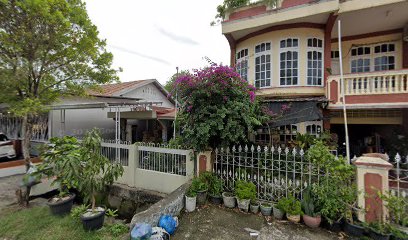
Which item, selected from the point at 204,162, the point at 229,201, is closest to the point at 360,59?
the point at 204,162

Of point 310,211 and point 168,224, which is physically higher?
point 310,211

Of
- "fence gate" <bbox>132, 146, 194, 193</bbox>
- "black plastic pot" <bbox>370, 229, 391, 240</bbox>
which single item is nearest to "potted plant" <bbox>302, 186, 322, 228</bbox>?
"black plastic pot" <bbox>370, 229, 391, 240</bbox>

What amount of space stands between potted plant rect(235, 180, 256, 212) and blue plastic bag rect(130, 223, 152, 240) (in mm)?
2336

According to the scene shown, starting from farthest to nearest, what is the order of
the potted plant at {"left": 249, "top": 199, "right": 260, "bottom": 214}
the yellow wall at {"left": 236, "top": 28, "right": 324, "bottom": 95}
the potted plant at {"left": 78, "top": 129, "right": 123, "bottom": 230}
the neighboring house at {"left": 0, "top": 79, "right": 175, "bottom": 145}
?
1. the neighboring house at {"left": 0, "top": 79, "right": 175, "bottom": 145}
2. the yellow wall at {"left": 236, "top": 28, "right": 324, "bottom": 95}
3. the potted plant at {"left": 249, "top": 199, "right": 260, "bottom": 214}
4. the potted plant at {"left": 78, "top": 129, "right": 123, "bottom": 230}

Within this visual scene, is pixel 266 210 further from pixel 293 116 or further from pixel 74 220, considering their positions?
pixel 74 220

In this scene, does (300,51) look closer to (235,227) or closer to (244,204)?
(244,204)

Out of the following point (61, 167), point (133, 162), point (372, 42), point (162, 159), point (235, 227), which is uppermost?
point (372, 42)

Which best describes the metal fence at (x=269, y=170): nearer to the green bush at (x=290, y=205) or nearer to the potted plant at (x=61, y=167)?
the green bush at (x=290, y=205)

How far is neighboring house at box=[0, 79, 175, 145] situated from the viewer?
10.7 m

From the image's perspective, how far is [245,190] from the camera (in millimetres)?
5145

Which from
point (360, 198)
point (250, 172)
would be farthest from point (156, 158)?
point (360, 198)

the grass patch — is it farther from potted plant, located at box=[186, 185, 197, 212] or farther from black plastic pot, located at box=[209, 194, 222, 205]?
black plastic pot, located at box=[209, 194, 222, 205]

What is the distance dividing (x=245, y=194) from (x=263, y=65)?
18.9 feet

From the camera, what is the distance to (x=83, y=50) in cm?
686
